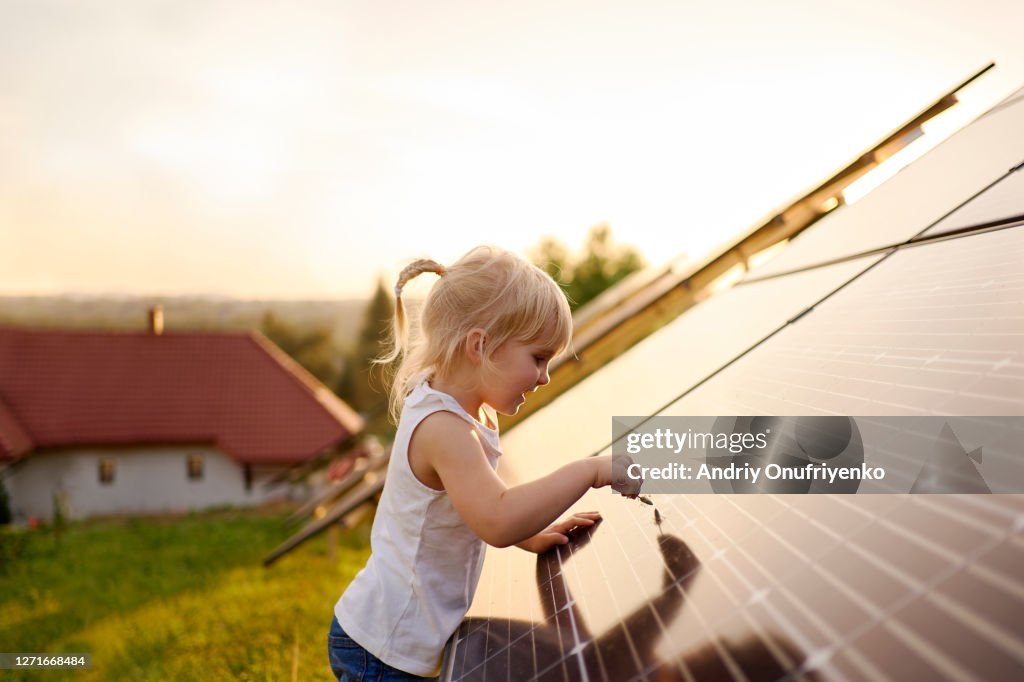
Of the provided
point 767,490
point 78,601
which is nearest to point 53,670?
point 78,601

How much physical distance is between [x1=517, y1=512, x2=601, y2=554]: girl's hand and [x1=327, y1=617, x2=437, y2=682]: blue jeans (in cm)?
48

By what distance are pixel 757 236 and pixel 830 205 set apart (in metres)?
0.58

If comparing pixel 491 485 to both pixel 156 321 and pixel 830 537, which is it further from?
pixel 156 321

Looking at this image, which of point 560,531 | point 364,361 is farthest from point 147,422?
point 560,531

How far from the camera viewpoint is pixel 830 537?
1.10 metres

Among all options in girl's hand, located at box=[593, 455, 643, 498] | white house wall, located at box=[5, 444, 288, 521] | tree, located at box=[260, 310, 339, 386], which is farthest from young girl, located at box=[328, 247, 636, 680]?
tree, located at box=[260, 310, 339, 386]

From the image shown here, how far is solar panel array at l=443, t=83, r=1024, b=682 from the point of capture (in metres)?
0.84

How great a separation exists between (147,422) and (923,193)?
1122 inches

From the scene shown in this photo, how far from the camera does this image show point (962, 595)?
0.81 metres

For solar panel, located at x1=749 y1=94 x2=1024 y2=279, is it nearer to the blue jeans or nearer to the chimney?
the blue jeans

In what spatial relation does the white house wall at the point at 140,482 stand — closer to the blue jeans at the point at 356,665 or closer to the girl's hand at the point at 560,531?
the blue jeans at the point at 356,665

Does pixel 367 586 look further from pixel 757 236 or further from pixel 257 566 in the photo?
pixel 257 566

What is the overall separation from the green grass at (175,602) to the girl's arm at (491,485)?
245 centimetres

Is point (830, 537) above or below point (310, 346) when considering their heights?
above
